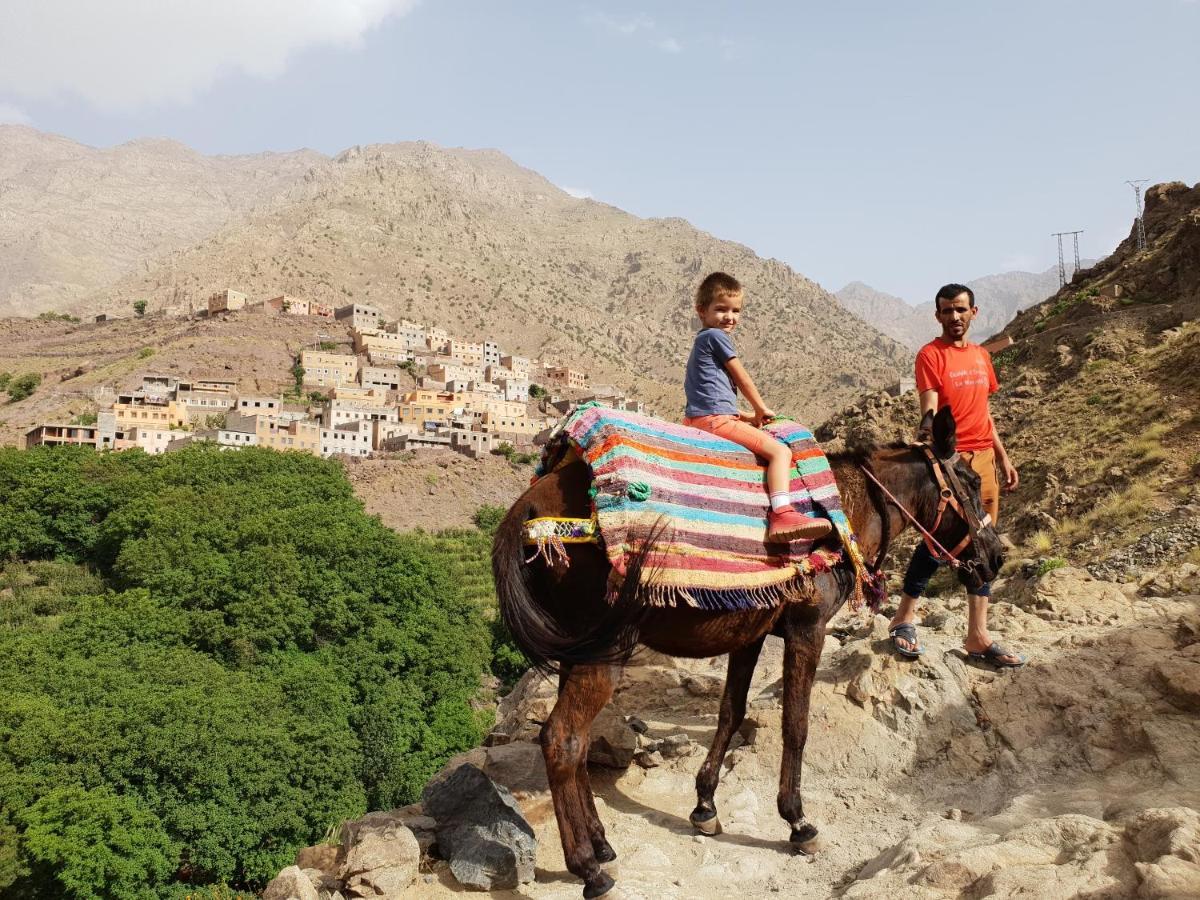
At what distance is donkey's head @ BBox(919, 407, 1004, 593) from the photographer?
525 cm

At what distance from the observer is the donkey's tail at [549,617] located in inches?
154

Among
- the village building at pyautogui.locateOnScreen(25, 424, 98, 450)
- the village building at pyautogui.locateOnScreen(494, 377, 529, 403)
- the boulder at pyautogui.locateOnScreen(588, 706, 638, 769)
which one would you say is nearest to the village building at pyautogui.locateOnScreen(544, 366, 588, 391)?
the village building at pyautogui.locateOnScreen(494, 377, 529, 403)

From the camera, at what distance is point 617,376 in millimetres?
132625

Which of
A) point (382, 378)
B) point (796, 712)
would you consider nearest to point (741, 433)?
point (796, 712)

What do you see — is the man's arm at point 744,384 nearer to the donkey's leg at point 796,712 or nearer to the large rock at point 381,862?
the donkey's leg at point 796,712

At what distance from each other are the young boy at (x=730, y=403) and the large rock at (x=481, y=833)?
2193mm

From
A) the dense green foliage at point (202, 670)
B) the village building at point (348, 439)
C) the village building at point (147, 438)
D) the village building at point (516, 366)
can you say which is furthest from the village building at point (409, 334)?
the dense green foliage at point (202, 670)

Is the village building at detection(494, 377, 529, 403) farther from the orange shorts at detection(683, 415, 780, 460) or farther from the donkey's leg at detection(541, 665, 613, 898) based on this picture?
the donkey's leg at detection(541, 665, 613, 898)

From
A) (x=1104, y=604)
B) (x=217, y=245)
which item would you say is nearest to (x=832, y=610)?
(x=1104, y=604)

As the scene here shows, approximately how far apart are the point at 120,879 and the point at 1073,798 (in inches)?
797

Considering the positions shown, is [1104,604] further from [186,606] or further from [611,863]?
[186,606]

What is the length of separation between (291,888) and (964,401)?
5430mm

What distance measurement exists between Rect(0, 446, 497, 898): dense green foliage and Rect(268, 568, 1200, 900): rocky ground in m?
16.7

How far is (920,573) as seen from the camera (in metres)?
6.02
